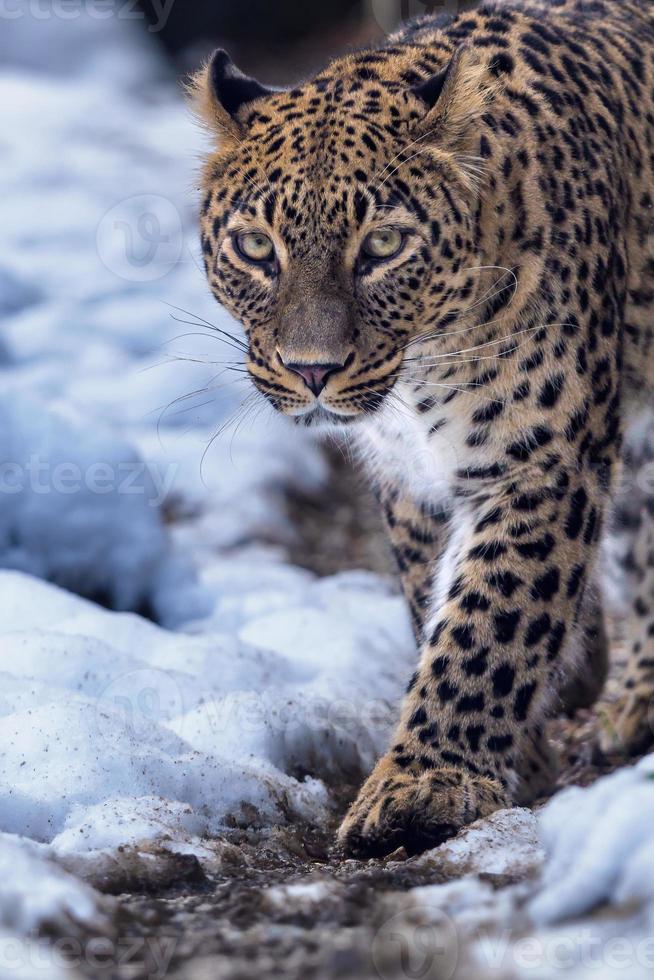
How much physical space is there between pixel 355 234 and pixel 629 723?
2297mm

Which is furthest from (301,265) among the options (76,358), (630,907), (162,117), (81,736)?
(162,117)

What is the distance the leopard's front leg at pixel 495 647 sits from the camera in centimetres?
381

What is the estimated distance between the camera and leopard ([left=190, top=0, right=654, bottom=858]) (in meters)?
3.85

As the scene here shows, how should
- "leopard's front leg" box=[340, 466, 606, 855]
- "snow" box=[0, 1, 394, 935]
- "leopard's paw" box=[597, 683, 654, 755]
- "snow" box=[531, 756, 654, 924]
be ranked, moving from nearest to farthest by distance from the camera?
"snow" box=[531, 756, 654, 924] < "snow" box=[0, 1, 394, 935] < "leopard's front leg" box=[340, 466, 606, 855] < "leopard's paw" box=[597, 683, 654, 755]

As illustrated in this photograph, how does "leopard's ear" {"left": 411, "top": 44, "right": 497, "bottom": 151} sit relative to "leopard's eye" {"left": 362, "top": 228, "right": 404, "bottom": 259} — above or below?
above

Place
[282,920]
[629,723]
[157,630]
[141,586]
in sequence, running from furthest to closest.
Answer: [141,586] → [157,630] → [629,723] → [282,920]

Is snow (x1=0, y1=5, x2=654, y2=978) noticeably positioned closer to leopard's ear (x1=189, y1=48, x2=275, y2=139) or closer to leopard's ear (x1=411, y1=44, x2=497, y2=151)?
leopard's ear (x1=189, y1=48, x2=275, y2=139)

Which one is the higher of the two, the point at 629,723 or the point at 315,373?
the point at 315,373

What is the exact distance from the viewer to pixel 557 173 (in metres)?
4.10

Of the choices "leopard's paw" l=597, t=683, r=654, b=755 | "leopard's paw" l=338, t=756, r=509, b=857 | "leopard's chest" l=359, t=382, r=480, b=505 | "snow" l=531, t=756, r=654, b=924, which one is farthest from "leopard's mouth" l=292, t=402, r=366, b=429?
"snow" l=531, t=756, r=654, b=924

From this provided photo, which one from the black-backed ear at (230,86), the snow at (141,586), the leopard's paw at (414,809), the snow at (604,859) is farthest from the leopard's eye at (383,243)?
the snow at (604,859)

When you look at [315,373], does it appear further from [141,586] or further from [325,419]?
[141,586]

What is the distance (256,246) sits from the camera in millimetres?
4062

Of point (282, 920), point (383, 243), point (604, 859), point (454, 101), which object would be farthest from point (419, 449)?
point (604, 859)
